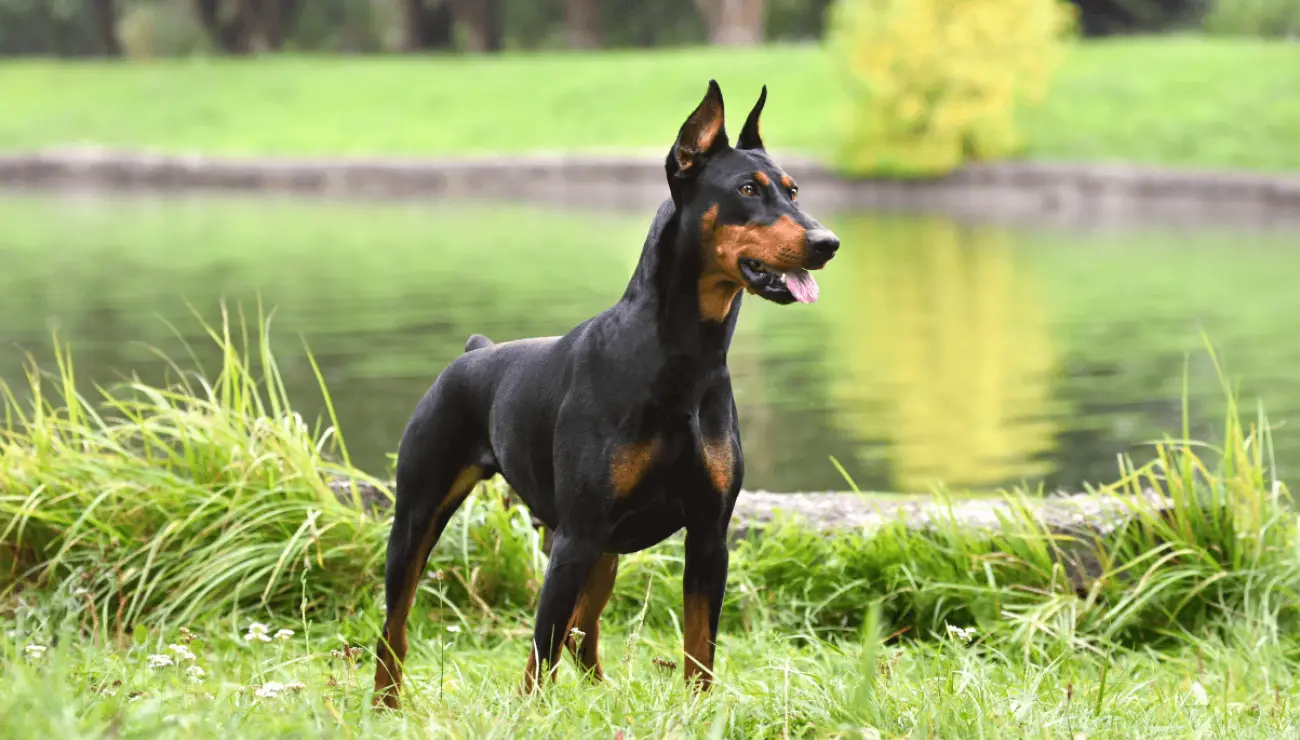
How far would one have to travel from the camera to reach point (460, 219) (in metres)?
25.0

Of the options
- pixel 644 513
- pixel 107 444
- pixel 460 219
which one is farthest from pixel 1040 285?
pixel 644 513

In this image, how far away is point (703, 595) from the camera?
4086 millimetres

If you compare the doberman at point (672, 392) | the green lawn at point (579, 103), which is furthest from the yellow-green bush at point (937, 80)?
the doberman at point (672, 392)

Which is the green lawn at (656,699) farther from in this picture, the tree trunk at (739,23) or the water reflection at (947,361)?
the tree trunk at (739,23)

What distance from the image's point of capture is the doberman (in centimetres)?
385

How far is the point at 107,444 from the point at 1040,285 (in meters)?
12.4

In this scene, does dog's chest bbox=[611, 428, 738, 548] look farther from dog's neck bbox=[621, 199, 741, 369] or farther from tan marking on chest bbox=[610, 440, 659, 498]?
dog's neck bbox=[621, 199, 741, 369]

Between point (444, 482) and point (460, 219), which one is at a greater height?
point (444, 482)

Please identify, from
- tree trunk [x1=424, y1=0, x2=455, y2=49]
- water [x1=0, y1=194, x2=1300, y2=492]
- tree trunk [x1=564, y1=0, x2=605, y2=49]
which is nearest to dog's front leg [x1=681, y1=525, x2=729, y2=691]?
water [x1=0, y1=194, x2=1300, y2=492]

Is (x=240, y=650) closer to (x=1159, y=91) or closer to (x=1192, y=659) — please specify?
(x=1192, y=659)

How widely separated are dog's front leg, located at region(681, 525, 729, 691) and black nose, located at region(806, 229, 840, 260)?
74 centimetres

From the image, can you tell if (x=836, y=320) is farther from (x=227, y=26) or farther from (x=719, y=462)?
(x=227, y=26)

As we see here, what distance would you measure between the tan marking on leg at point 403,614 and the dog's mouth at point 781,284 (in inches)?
42.2

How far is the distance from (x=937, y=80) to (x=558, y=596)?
26123 mm
